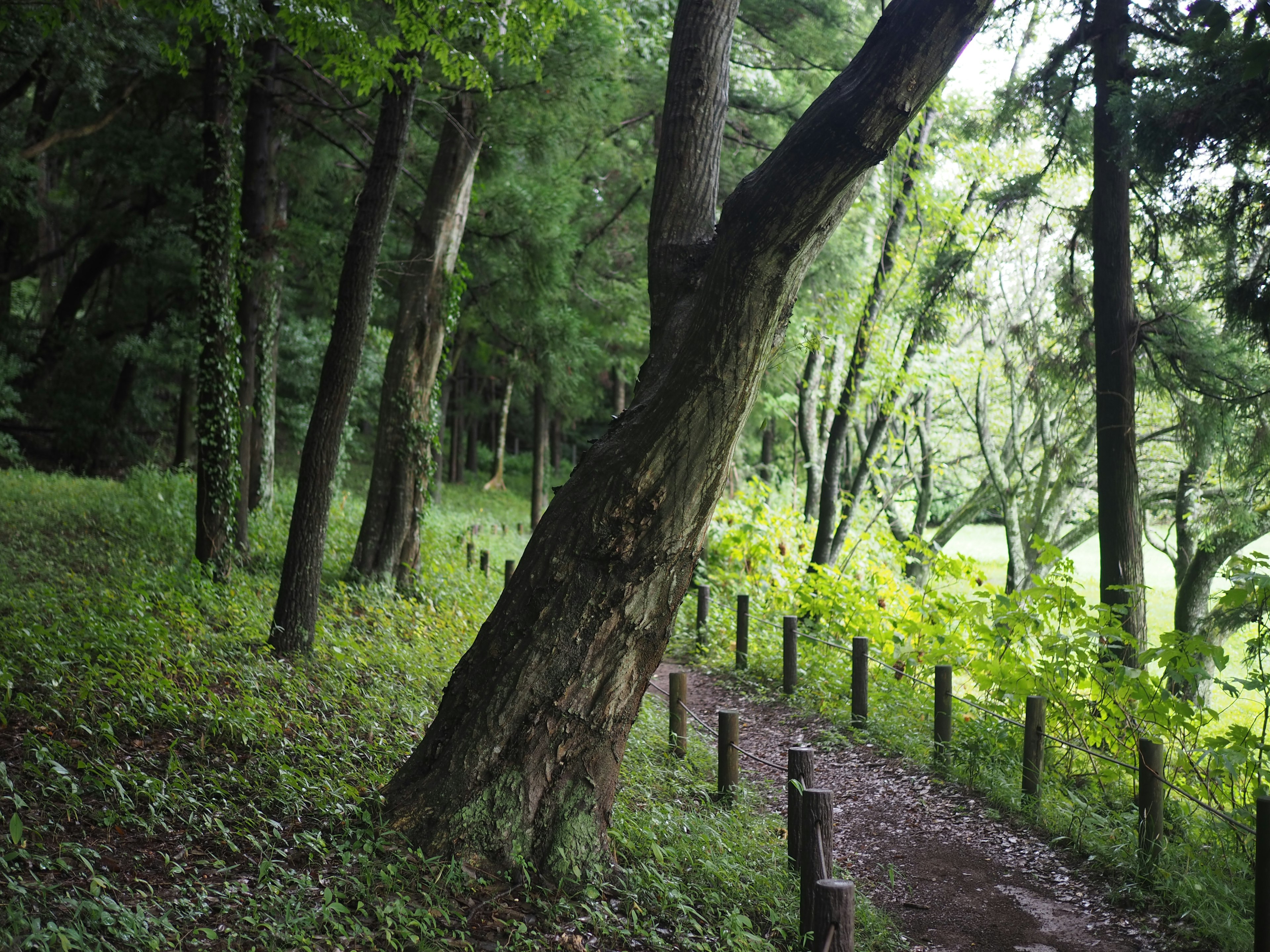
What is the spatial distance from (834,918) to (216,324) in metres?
9.04

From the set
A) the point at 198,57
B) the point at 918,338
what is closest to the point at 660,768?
the point at 918,338

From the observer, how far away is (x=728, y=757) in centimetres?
634

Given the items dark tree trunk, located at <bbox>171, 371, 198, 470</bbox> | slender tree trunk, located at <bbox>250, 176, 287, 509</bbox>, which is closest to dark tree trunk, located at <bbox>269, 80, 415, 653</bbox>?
slender tree trunk, located at <bbox>250, 176, 287, 509</bbox>

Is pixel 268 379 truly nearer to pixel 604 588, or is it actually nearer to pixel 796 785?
pixel 604 588

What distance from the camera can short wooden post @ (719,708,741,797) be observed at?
6.24m

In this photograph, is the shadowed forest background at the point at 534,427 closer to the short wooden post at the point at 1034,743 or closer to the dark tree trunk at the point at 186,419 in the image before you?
the short wooden post at the point at 1034,743

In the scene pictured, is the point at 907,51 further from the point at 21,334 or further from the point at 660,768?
the point at 21,334

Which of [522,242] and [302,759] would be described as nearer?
[302,759]

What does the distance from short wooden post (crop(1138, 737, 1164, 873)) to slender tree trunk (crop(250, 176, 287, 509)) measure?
1116 cm

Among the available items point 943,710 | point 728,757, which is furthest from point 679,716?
point 943,710

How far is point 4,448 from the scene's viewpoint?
18.2 metres

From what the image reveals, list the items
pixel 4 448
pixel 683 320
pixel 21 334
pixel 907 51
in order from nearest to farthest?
pixel 907 51
pixel 683 320
pixel 4 448
pixel 21 334

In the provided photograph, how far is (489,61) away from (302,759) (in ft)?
31.1

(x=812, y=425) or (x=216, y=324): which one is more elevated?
(x=216, y=324)
